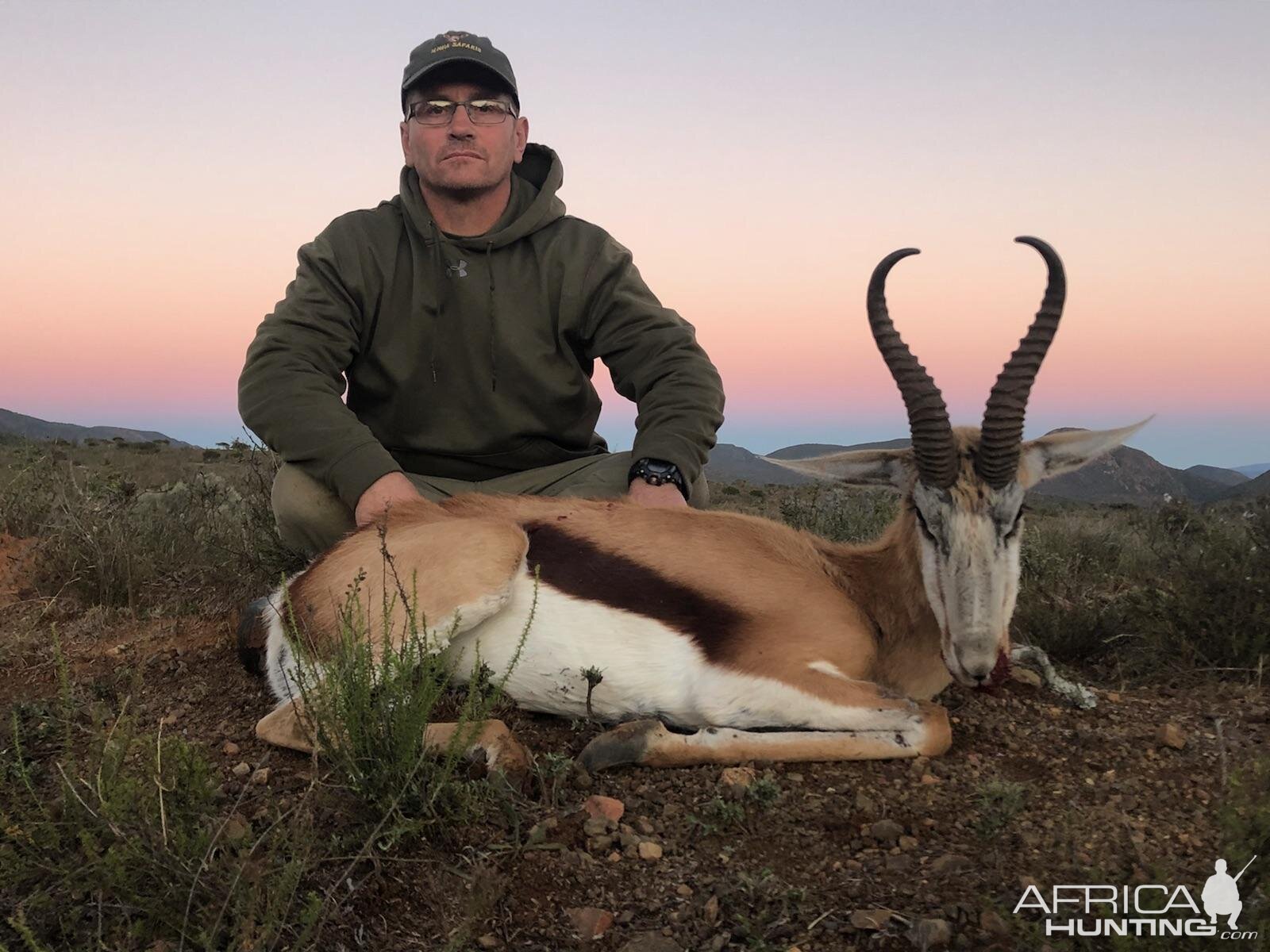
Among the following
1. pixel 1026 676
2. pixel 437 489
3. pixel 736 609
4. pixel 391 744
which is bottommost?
pixel 1026 676

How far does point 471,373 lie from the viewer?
643 centimetres

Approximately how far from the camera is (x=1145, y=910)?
239 centimetres

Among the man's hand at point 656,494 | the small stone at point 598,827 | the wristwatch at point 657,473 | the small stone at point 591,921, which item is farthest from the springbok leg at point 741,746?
the wristwatch at point 657,473

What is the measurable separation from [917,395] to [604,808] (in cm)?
220

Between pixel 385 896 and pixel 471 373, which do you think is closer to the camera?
pixel 385 896

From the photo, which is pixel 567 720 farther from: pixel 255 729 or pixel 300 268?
pixel 300 268

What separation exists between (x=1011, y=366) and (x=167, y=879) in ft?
11.9

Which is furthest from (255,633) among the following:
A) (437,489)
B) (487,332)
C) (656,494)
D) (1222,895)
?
(1222,895)

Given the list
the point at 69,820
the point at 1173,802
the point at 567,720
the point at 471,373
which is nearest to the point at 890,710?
the point at 1173,802

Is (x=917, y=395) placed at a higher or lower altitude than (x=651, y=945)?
higher

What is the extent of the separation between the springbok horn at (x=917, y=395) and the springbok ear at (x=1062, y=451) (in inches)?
19.9

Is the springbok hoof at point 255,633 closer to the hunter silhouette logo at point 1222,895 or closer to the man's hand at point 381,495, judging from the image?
the man's hand at point 381,495

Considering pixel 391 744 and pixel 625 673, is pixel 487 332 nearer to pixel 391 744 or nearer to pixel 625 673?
pixel 625 673

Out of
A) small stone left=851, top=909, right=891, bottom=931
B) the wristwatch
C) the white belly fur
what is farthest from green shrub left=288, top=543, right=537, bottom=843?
the wristwatch
